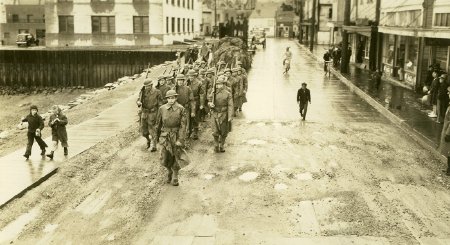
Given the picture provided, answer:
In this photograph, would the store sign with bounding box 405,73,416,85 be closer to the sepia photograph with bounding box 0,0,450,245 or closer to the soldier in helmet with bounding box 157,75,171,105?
the sepia photograph with bounding box 0,0,450,245

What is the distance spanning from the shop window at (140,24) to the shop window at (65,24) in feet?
20.8

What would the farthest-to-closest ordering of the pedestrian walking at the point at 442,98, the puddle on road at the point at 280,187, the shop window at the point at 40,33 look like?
the shop window at the point at 40,33, the pedestrian walking at the point at 442,98, the puddle on road at the point at 280,187

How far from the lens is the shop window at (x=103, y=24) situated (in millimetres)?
50719

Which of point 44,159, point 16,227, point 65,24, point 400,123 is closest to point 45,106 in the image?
point 65,24

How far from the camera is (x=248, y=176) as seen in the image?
11.9 meters

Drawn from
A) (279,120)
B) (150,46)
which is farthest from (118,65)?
(279,120)

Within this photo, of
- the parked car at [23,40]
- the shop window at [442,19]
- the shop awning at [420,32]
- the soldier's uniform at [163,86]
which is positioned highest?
the shop window at [442,19]

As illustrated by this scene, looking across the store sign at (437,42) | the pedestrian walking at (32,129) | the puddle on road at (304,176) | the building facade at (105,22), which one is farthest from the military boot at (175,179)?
the building facade at (105,22)

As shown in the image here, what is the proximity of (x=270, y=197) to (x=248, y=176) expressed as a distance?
1.49 meters

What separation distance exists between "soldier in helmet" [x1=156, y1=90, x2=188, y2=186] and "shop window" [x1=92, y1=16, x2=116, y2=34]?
137 ft

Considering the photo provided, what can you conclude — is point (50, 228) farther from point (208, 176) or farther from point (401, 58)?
point (401, 58)

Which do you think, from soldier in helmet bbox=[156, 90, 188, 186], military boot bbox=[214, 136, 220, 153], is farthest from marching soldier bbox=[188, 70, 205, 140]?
soldier in helmet bbox=[156, 90, 188, 186]

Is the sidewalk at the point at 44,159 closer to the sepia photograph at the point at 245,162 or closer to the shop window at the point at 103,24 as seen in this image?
the sepia photograph at the point at 245,162

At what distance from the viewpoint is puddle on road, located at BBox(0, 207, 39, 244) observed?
8670 millimetres
